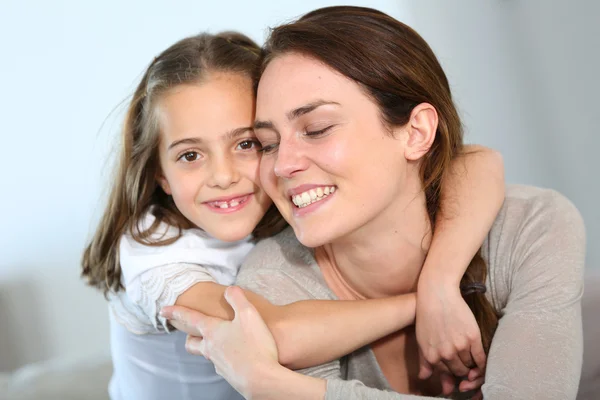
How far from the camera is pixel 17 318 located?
296cm

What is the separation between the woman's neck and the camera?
149cm

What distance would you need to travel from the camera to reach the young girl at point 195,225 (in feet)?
4.68

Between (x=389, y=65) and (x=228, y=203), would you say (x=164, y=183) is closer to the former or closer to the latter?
(x=228, y=203)

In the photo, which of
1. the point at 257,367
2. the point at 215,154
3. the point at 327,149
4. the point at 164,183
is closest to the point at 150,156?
the point at 164,183

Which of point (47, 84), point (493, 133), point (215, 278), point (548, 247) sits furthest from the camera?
point (493, 133)

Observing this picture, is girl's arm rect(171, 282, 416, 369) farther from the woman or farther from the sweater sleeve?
the sweater sleeve

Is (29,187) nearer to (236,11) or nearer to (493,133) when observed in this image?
(236,11)

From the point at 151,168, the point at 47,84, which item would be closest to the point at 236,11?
the point at 47,84

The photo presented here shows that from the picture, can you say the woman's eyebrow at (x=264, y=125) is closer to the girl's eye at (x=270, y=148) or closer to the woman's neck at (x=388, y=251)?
the girl's eye at (x=270, y=148)

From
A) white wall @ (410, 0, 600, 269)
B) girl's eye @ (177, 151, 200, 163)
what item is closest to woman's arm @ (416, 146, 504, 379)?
girl's eye @ (177, 151, 200, 163)

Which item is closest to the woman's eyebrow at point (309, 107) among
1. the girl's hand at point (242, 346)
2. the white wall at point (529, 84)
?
the girl's hand at point (242, 346)

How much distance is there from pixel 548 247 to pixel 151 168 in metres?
0.98

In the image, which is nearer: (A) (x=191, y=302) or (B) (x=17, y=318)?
(A) (x=191, y=302)

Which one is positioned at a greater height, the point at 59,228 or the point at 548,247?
the point at 548,247
